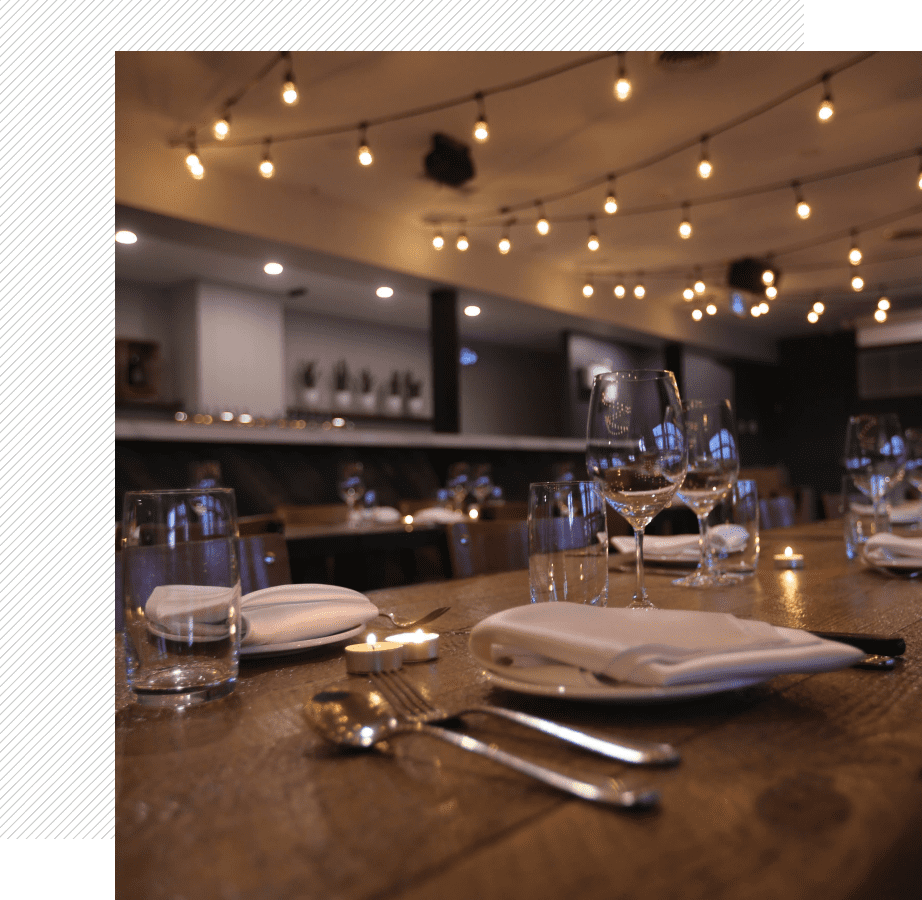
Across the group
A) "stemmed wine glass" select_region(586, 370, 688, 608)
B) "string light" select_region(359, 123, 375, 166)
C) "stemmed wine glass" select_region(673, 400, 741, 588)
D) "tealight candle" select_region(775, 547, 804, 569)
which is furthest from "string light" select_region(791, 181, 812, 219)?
"stemmed wine glass" select_region(586, 370, 688, 608)

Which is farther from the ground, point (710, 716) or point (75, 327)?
point (75, 327)

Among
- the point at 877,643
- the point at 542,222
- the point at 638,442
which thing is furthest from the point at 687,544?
the point at 542,222

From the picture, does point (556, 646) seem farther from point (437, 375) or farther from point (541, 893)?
point (437, 375)

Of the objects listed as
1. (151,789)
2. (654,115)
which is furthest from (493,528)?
(654,115)

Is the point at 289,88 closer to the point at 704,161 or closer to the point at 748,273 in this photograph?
the point at 704,161

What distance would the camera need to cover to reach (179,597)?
512mm

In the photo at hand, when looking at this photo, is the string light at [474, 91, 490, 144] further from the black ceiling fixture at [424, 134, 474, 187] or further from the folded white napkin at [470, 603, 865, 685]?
the folded white napkin at [470, 603, 865, 685]

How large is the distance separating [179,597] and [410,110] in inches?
164

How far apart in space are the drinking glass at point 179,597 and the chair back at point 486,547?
969mm

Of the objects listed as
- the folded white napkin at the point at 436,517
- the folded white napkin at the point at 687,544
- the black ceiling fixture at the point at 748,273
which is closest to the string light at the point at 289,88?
the folded white napkin at the point at 436,517

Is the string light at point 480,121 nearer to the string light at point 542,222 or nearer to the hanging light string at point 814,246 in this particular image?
the string light at point 542,222

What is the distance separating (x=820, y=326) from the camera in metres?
10.6

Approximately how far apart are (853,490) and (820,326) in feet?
33.4

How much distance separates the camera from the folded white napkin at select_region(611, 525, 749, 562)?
1.16m
